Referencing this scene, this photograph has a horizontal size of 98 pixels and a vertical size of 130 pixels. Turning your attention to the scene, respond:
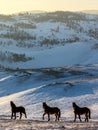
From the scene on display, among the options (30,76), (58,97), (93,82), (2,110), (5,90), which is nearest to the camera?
(2,110)

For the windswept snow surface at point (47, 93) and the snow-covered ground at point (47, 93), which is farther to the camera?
the windswept snow surface at point (47, 93)

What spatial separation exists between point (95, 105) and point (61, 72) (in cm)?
6600

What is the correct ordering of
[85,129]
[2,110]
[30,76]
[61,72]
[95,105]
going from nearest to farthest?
1. [85,129]
2. [95,105]
3. [2,110]
4. [30,76]
5. [61,72]

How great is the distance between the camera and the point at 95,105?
70.9 m

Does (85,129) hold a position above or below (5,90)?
above

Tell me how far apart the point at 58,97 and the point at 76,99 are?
19.9 feet

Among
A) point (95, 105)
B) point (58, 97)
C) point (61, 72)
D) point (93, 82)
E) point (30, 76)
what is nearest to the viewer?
point (95, 105)

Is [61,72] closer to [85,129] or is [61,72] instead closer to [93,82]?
[93,82]

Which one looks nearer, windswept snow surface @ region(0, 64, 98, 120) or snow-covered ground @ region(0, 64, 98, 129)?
snow-covered ground @ region(0, 64, 98, 129)

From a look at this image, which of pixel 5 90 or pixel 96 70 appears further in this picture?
pixel 96 70

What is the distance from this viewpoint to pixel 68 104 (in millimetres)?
74938

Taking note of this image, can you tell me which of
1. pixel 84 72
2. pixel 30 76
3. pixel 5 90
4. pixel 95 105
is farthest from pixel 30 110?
pixel 84 72

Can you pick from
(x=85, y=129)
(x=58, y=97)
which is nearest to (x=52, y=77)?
(x=58, y=97)

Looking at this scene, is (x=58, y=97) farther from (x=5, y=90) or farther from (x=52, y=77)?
(x=52, y=77)
